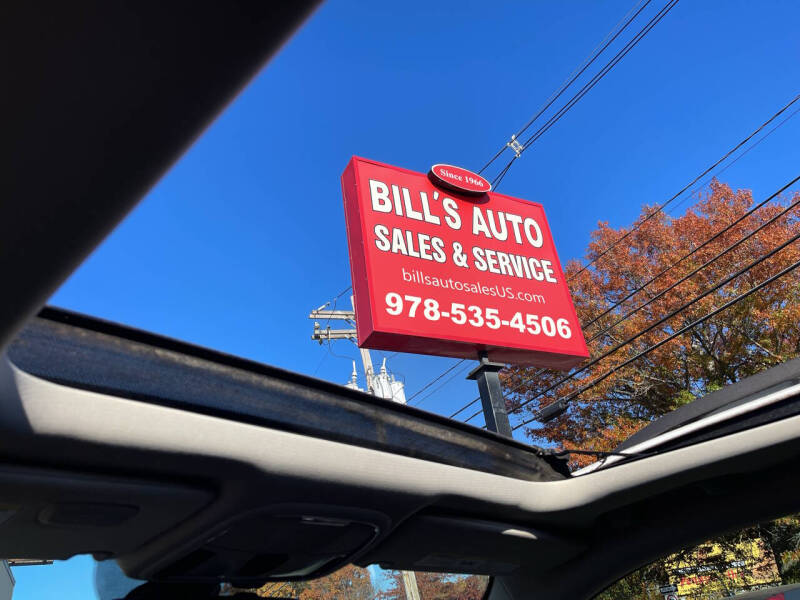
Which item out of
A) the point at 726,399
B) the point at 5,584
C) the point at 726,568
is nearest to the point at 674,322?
the point at 726,568

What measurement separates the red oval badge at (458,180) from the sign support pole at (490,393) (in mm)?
2564

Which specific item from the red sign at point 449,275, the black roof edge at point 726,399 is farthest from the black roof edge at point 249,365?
the red sign at point 449,275

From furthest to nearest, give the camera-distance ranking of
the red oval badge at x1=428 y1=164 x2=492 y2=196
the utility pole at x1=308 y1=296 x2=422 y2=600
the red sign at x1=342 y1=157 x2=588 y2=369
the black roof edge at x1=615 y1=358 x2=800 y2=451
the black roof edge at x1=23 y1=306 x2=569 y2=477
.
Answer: the utility pole at x1=308 y1=296 x2=422 y2=600
the red oval badge at x1=428 y1=164 x2=492 y2=196
the red sign at x1=342 y1=157 x2=588 y2=369
the black roof edge at x1=615 y1=358 x2=800 y2=451
the black roof edge at x1=23 y1=306 x2=569 y2=477

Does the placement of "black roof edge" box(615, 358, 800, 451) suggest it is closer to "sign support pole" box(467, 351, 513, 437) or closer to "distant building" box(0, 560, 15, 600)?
"sign support pole" box(467, 351, 513, 437)

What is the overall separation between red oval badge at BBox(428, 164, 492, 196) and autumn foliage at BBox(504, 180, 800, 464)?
24.4 feet

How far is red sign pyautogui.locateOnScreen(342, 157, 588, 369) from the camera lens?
7066mm

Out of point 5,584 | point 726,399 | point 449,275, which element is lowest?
point 726,399

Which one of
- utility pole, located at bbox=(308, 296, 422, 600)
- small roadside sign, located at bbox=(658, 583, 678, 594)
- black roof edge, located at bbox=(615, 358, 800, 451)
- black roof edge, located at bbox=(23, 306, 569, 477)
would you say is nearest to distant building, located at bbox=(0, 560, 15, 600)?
utility pole, located at bbox=(308, 296, 422, 600)

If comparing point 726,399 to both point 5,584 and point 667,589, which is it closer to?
point 667,589

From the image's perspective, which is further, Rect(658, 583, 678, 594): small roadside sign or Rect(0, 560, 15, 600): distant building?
Rect(0, 560, 15, 600): distant building

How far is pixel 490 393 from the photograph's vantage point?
24.1 ft

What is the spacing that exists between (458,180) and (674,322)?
457 inches

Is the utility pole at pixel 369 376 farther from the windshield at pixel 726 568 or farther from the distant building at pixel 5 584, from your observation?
the distant building at pixel 5 584

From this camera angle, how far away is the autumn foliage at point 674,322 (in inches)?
648
